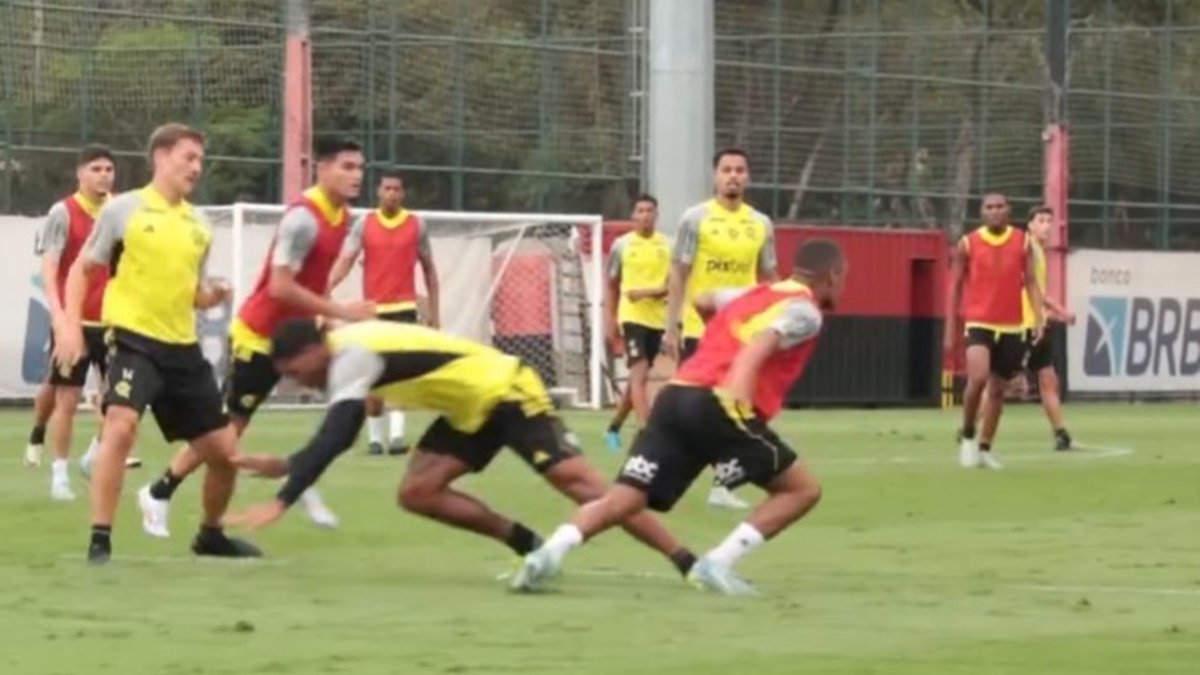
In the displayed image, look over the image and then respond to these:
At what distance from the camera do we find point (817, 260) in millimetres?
14469

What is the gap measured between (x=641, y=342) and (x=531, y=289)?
12464mm

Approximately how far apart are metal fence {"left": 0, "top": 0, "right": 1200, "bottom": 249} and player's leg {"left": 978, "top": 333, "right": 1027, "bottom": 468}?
17.0 m

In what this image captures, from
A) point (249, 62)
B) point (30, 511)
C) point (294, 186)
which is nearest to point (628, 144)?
point (249, 62)

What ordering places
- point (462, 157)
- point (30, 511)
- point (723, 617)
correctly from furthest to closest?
point (462, 157)
point (30, 511)
point (723, 617)

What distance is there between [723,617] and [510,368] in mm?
1806

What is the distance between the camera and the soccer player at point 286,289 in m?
16.8

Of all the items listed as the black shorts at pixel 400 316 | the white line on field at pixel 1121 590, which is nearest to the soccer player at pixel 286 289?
the white line on field at pixel 1121 590

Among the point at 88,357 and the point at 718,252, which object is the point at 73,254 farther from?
the point at 718,252

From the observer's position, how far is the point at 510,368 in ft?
47.8

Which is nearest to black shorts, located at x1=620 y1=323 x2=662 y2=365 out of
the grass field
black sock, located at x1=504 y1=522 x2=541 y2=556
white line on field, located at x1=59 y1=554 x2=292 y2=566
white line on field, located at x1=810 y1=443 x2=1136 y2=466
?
white line on field, located at x1=810 y1=443 x2=1136 y2=466

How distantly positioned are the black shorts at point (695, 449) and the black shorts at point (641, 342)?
13.4 meters

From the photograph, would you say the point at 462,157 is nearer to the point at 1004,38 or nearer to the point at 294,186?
the point at 294,186

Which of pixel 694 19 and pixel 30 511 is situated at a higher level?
pixel 694 19

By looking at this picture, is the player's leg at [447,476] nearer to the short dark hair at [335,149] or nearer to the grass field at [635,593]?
the grass field at [635,593]
